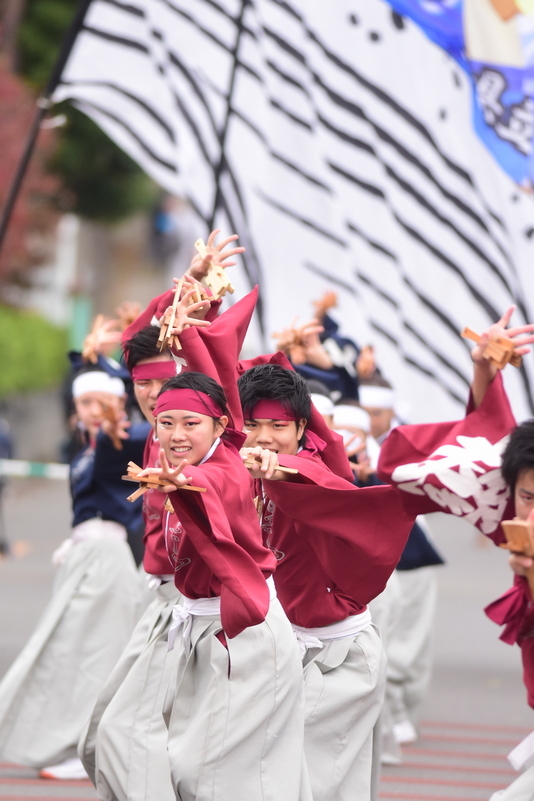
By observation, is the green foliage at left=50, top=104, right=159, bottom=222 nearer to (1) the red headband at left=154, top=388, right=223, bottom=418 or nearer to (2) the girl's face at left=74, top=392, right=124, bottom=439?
(2) the girl's face at left=74, top=392, right=124, bottom=439

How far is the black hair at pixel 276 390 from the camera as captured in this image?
4129mm

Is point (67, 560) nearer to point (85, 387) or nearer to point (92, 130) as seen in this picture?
point (85, 387)

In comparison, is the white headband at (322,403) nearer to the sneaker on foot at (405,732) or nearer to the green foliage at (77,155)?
the sneaker on foot at (405,732)

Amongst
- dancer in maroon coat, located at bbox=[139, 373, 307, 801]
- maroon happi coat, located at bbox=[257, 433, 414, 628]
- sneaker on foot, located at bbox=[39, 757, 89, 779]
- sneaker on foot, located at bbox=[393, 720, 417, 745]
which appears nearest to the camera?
dancer in maroon coat, located at bbox=[139, 373, 307, 801]

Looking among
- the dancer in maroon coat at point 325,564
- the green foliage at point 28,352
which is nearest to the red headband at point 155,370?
the dancer in maroon coat at point 325,564

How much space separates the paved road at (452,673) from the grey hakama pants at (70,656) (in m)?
0.18

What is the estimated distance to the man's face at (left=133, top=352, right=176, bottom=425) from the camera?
479cm

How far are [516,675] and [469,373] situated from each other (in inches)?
75.6

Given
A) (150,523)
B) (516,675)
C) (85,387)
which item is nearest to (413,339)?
(516,675)

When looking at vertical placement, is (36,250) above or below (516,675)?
above

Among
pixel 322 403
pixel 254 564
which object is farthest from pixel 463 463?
pixel 322 403

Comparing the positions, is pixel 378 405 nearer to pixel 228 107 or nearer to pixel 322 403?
pixel 322 403

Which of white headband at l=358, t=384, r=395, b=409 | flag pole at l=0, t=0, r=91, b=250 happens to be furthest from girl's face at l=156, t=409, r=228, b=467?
flag pole at l=0, t=0, r=91, b=250

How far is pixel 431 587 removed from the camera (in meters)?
7.32
